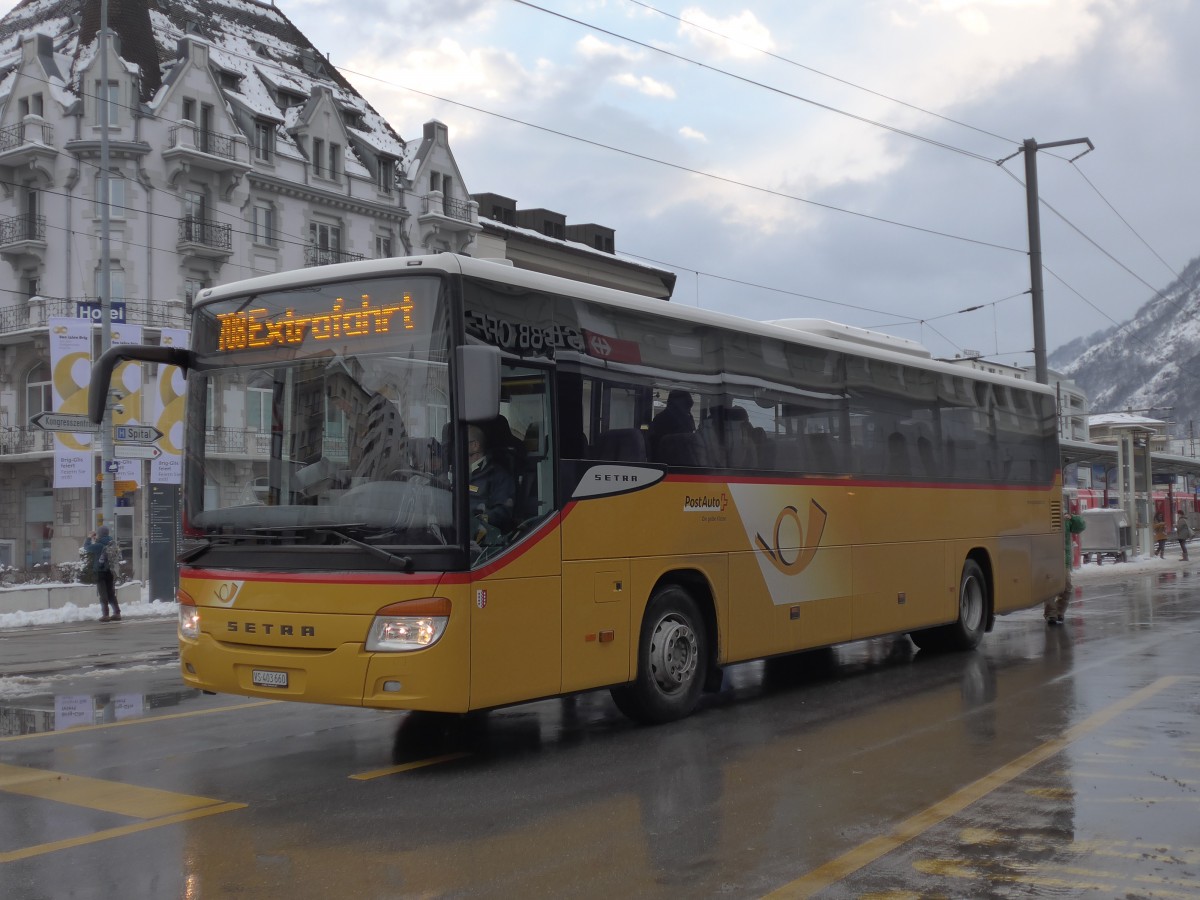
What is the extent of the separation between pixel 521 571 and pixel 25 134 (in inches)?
1670

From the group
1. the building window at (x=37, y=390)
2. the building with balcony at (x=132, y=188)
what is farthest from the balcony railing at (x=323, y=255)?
the building window at (x=37, y=390)

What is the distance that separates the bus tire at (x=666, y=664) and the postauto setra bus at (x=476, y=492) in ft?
0.08

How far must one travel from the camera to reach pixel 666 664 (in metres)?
9.57

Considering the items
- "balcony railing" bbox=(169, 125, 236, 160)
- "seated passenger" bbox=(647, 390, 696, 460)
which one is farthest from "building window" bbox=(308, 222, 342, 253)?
"seated passenger" bbox=(647, 390, 696, 460)

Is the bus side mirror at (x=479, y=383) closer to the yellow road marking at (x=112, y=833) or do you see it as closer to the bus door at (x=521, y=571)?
the bus door at (x=521, y=571)

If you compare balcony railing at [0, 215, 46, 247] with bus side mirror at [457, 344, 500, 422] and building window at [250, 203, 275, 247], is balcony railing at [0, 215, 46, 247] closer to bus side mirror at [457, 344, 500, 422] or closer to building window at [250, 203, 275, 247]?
building window at [250, 203, 275, 247]

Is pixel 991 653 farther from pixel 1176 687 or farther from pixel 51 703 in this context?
pixel 51 703

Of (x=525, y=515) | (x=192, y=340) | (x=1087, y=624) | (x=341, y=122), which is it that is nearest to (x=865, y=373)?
(x=525, y=515)

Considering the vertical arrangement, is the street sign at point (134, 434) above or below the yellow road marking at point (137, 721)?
above

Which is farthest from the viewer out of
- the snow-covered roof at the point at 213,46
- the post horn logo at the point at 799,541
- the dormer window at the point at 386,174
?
the dormer window at the point at 386,174

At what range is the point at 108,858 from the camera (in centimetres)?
591

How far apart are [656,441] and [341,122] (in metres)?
45.1

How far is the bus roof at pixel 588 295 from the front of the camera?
26.5 feet

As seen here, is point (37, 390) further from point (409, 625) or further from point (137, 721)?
point (409, 625)
